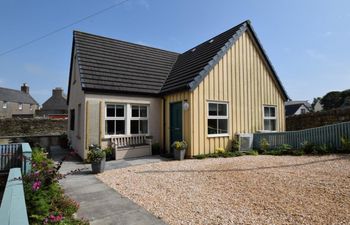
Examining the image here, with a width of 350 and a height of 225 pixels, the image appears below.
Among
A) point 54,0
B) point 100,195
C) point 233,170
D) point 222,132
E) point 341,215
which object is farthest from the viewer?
point 222,132

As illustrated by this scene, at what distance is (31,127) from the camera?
22656 mm

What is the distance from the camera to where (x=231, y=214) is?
3855mm

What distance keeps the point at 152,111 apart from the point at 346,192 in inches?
340

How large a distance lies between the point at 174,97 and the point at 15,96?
4653 cm

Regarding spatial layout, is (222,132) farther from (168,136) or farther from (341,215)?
(341,215)

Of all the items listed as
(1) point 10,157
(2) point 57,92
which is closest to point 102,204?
(1) point 10,157

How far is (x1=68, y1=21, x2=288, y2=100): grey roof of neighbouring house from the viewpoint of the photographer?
1022cm

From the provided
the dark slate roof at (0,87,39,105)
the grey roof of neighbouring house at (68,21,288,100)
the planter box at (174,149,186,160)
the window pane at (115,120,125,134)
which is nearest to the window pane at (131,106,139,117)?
the window pane at (115,120,125,134)

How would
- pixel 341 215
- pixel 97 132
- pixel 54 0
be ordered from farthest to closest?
pixel 97 132 → pixel 54 0 → pixel 341 215

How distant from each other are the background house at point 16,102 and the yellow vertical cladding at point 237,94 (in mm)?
38768

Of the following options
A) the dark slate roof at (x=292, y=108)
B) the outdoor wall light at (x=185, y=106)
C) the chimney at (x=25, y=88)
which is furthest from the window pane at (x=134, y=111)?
the chimney at (x=25, y=88)

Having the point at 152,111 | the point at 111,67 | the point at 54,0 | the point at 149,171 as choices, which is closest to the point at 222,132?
the point at 152,111

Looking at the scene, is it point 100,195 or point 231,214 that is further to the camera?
point 100,195

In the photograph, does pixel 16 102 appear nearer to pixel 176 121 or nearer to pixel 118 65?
pixel 118 65
